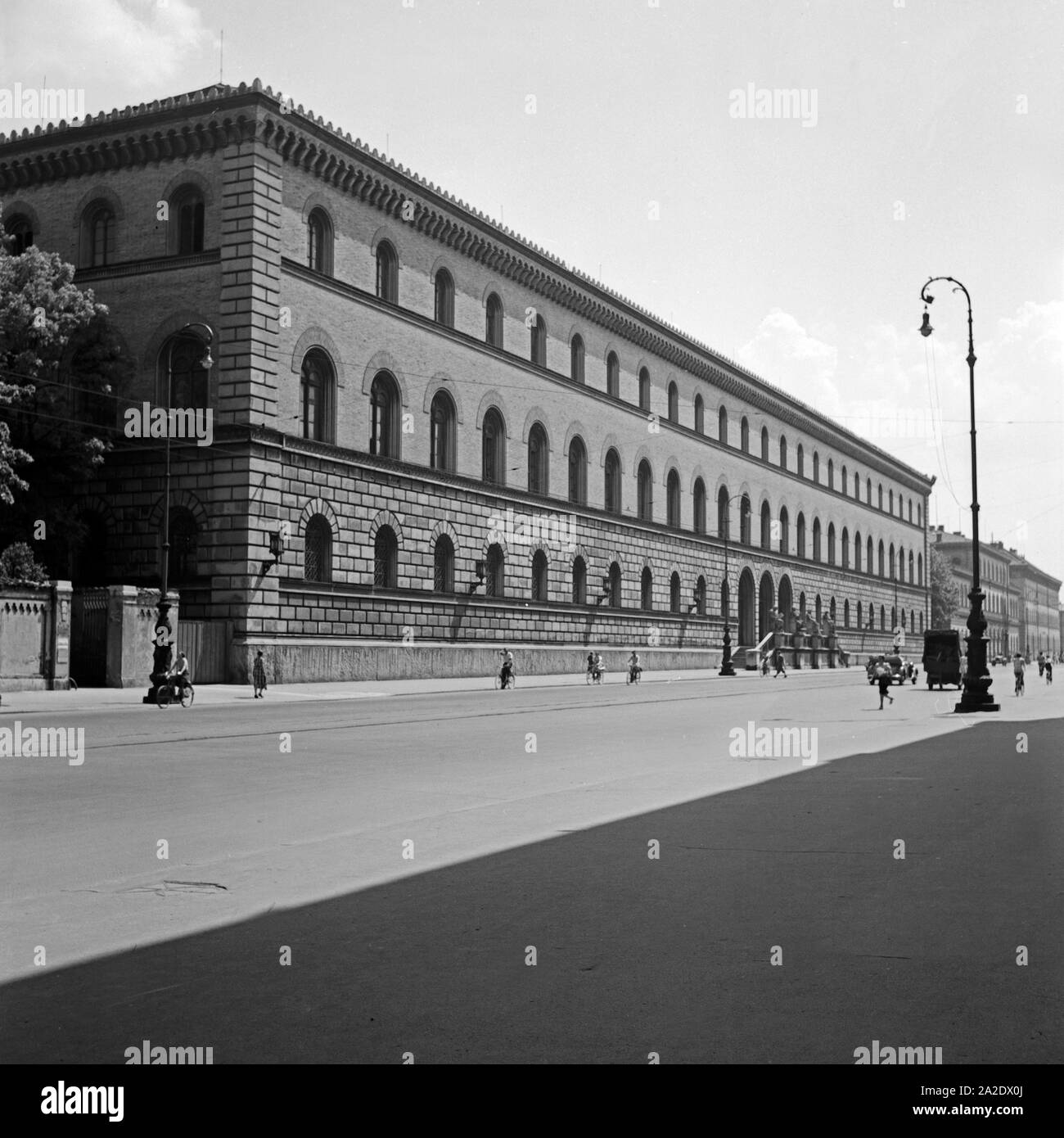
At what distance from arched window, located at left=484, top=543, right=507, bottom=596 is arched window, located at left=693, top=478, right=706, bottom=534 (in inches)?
864

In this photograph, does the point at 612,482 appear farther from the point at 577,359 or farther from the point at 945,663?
the point at 945,663

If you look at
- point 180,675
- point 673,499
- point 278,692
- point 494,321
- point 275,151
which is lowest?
point 278,692

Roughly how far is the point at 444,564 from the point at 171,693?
18.7 metres

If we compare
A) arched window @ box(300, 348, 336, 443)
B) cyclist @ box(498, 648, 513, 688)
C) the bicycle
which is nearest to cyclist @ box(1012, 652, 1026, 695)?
cyclist @ box(498, 648, 513, 688)

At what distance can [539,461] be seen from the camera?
53719mm

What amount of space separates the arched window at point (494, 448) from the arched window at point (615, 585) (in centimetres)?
1052

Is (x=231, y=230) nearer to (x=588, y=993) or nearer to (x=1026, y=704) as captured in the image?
(x=1026, y=704)

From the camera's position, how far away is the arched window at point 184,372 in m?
37.4

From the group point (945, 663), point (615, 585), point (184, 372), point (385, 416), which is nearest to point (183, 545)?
point (184, 372)

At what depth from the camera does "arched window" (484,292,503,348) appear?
50.1 m

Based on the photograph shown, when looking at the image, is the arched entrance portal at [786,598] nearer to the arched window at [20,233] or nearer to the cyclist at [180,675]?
the arched window at [20,233]

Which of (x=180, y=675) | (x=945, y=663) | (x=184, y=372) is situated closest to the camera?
(x=180, y=675)
